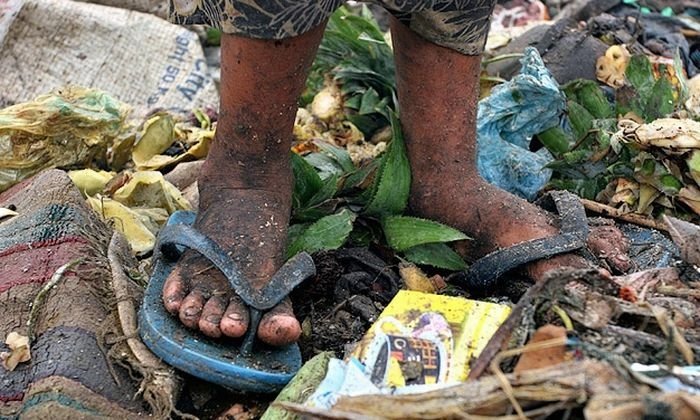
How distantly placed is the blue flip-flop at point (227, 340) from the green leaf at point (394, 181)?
1.21ft

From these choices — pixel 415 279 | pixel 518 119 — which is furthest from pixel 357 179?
pixel 518 119

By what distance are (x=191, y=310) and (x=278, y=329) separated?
0.16m

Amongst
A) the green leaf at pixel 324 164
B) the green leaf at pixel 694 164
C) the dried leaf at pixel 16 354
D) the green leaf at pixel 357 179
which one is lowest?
the green leaf at pixel 324 164

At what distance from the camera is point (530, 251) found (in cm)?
179

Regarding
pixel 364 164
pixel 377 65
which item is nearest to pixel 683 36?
pixel 377 65

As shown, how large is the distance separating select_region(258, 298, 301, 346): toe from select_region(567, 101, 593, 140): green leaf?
47.5 inches

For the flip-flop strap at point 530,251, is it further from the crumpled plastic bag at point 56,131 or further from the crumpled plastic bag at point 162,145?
the crumpled plastic bag at point 56,131

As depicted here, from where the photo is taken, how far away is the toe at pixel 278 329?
61.3 inches

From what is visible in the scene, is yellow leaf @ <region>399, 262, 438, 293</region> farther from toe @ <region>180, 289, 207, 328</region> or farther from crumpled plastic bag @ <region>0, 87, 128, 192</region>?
crumpled plastic bag @ <region>0, 87, 128, 192</region>

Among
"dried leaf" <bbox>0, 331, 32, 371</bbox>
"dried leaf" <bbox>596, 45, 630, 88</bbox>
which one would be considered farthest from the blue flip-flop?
"dried leaf" <bbox>596, 45, 630, 88</bbox>

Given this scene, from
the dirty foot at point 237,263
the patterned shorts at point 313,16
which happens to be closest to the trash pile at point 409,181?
the dirty foot at point 237,263

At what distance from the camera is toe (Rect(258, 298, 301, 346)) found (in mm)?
1557

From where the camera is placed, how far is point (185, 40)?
3439 millimetres

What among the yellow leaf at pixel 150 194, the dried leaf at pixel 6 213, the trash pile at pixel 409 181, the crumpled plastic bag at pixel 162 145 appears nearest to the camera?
the trash pile at pixel 409 181
